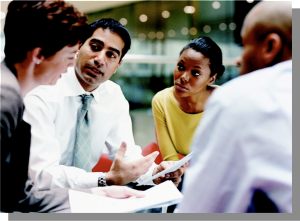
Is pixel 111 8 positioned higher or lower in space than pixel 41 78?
higher

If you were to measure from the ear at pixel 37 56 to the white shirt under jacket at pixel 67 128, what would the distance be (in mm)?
366

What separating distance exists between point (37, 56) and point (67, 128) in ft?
1.72

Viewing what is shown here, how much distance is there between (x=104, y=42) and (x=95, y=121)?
43 cm

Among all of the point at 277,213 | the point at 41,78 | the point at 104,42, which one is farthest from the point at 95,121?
the point at 277,213

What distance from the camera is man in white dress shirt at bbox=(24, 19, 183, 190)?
4.30ft

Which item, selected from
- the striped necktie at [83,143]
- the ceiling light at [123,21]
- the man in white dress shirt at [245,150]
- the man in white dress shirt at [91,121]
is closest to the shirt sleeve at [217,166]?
the man in white dress shirt at [245,150]

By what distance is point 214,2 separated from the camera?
5.86 feet

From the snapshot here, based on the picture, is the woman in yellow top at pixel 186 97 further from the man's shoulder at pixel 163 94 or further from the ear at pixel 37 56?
the ear at pixel 37 56

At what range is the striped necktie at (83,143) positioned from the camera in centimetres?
148

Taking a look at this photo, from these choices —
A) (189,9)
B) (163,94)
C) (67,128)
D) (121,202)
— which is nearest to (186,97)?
(163,94)

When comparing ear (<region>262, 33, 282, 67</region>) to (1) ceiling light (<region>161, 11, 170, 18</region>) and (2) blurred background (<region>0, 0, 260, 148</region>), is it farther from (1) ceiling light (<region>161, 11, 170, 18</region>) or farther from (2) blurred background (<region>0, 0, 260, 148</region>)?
(1) ceiling light (<region>161, 11, 170, 18</region>)

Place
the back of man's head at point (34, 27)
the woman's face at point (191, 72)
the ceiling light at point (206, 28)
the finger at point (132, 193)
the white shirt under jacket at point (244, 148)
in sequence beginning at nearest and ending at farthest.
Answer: the white shirt under jacket at point (244, 148) < the back of man's head at point (34, 27) < the finger at point (132, 193) < the woman's face at point (191, 72) < the ceiling light at point (206, 28)

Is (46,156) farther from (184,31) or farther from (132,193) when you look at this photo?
(184,31)
